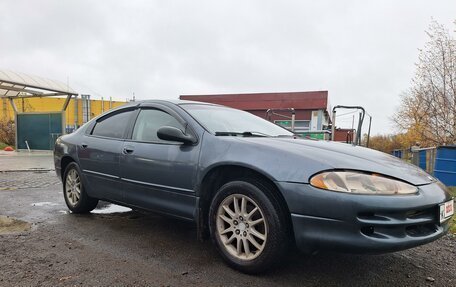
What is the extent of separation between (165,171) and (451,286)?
8.09 ft

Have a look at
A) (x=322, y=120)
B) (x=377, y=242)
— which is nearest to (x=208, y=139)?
(x=377, y=242)

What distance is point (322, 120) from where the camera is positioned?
855 inches

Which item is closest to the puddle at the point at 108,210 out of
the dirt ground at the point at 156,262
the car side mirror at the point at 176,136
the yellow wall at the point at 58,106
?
the dirt ground at the point at 156,262

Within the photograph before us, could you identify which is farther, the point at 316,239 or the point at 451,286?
the point at 451,286

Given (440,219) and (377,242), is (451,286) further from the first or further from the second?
(377,242)

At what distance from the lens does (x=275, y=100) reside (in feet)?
75.6

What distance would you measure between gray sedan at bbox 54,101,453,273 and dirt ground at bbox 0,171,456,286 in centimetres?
27

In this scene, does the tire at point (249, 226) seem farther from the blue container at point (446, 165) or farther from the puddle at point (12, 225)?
the blue container at point (446, 165)

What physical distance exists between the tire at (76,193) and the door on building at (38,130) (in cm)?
1458

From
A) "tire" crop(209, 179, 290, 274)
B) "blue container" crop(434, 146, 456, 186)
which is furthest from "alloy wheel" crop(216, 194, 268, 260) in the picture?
"blue container" crop(434, 146, 456, 186)

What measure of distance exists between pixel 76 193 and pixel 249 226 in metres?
2.85

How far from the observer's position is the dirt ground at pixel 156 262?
256 centimetres

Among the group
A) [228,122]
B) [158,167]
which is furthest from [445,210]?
[158,167]

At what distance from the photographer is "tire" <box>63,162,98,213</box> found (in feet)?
14.5
